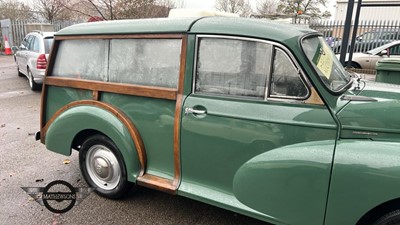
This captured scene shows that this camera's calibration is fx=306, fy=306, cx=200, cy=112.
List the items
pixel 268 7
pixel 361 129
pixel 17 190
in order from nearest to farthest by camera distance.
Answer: pixel 361 129 → pixel 17 190 → pixel 268 7

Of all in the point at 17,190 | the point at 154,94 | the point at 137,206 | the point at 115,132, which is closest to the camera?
the point at 154,94

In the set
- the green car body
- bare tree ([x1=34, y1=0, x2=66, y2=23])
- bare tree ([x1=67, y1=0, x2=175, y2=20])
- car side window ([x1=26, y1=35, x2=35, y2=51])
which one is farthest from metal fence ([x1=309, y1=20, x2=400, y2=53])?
bare tree ([x1=34, y1=0, x2=66, y2=23])

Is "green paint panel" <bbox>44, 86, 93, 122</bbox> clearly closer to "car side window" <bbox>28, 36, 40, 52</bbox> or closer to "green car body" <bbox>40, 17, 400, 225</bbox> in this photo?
"green car body" <bbox>40, 17, 400, 225</bbox>

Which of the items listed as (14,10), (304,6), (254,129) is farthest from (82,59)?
(304,6)

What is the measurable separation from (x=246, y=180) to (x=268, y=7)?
32.1m

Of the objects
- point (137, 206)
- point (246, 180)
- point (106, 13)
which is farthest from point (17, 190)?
point (106, 13)

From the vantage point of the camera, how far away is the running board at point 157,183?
2.82 meters

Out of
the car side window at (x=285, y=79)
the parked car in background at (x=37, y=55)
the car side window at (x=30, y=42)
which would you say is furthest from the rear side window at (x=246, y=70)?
the car side window at (x=30, y=42)

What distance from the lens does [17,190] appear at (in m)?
3.50

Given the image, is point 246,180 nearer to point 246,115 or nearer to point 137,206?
point 246,115

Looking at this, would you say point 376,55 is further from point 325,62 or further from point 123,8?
point 123,8

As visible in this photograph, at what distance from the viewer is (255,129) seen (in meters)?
2.37

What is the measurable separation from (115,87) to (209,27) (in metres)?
1.12

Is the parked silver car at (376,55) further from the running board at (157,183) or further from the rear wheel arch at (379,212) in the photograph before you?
the running board at (157,183)
